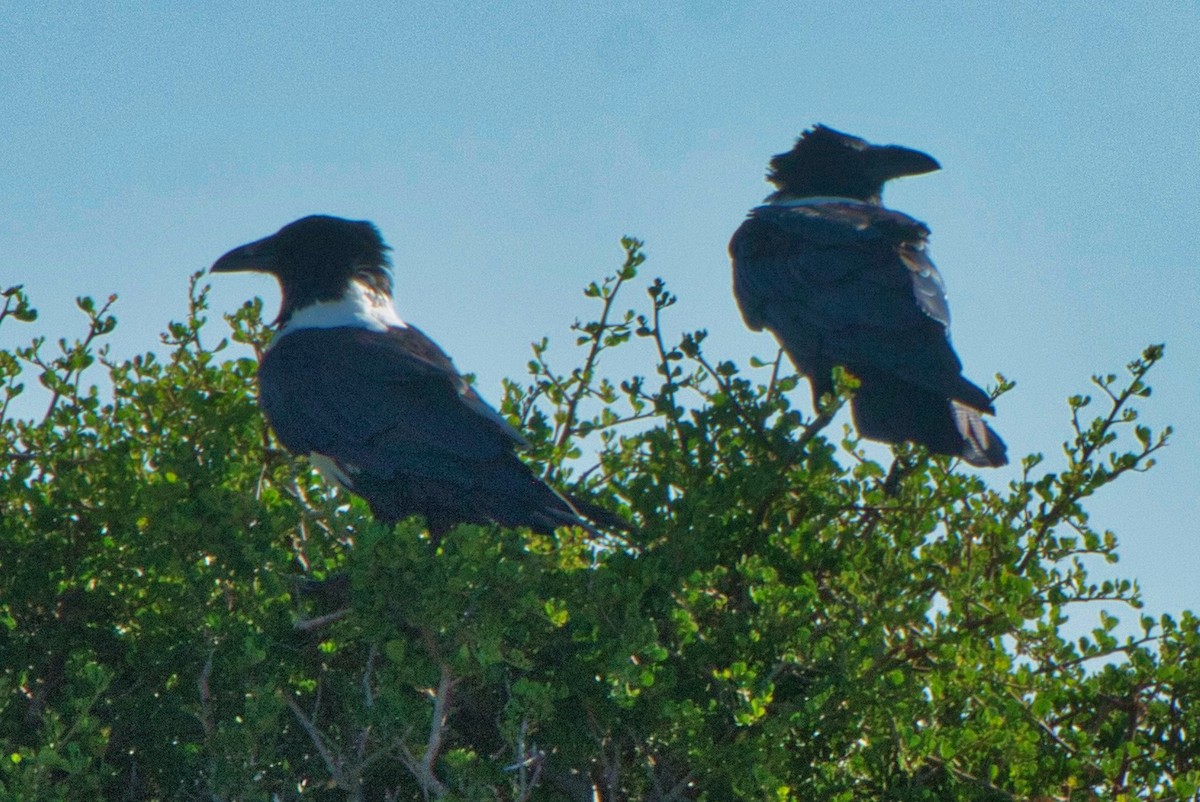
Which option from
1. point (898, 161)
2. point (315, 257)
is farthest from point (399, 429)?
point (898, 161)

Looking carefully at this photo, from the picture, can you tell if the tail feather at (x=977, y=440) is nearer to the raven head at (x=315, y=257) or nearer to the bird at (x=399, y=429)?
the bird at (x=399, y=429)

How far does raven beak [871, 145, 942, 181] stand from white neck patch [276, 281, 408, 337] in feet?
8.94

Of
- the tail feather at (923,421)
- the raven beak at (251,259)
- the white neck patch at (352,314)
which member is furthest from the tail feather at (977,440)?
the raven beak at (251,259)

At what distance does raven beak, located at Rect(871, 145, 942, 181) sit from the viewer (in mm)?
7621

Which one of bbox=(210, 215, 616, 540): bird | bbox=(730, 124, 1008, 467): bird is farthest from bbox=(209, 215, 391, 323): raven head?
bbox=(730, 124, 1008, 467): bird

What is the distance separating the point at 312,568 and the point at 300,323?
7.18 ft

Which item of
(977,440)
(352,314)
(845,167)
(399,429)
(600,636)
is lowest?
(600,636)

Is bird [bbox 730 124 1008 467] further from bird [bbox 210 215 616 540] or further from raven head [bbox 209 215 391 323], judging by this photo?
raven head [bbox 209 215 391 323]

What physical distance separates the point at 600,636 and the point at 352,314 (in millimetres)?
2719

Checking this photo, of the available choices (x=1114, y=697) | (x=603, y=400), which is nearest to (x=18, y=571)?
(x=603, y=400)

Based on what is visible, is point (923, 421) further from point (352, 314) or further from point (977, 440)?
point (352, 314)

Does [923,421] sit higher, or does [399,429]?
[923,421]

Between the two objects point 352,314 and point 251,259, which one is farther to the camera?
point 251,259

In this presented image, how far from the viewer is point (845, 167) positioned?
24.9ft
